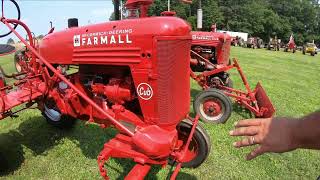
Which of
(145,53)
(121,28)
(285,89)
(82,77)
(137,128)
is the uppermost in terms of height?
(121,28)

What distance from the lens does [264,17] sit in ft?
242

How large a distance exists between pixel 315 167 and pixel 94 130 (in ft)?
9.92

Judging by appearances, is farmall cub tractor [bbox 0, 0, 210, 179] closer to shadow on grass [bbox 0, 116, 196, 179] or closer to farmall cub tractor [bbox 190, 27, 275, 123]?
shadow on grass [bbox 0, 116, 196, 179]

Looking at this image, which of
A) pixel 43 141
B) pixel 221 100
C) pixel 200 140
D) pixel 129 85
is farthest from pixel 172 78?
pixel 221 100

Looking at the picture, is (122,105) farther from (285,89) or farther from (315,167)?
(285,89)

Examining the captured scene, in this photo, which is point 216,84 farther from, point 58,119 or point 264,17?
point 264,17

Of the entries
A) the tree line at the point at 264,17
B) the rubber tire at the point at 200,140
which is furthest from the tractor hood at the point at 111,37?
the tree line at the point at 264,17

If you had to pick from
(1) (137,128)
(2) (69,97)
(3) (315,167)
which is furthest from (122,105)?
(3) (315,167)

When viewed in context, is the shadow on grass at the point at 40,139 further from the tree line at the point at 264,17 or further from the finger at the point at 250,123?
the tree line at the point at 264,17

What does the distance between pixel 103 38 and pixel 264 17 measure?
74.4 metres

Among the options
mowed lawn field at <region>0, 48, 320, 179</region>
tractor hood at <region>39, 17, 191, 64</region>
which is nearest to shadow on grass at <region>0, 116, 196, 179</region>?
mowed lawn field at <region>0, 48, 320, 179</region>

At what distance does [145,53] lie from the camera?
3.48 metres

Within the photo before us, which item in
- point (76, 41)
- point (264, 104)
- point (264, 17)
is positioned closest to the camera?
point (76, 41)

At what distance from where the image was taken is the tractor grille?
135 inches
